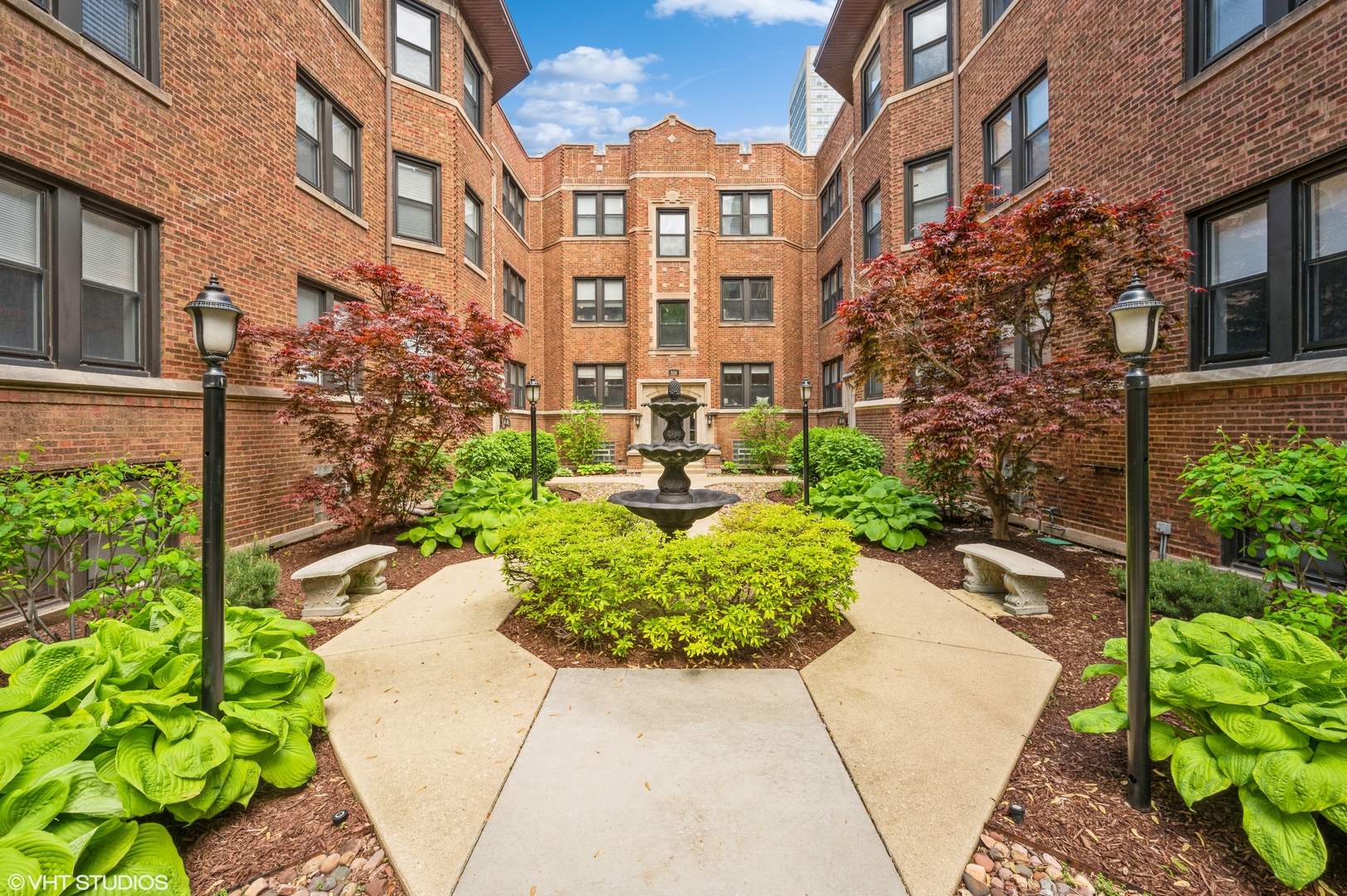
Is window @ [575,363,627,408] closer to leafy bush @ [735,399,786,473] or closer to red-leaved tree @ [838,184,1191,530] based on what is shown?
leafy bush @ [735,399,786,473]

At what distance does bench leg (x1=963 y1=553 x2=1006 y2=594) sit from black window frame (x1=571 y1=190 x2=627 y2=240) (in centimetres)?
1605

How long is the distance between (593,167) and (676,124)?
10.2 ft

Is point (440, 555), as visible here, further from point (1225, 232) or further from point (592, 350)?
point (592, 350)

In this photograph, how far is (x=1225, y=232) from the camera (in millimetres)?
5656

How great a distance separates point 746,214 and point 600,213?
197 inches

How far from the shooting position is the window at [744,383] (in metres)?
18.1

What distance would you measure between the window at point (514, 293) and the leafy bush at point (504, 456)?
16.6 ft

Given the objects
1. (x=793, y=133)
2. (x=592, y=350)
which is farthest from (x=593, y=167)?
(x=793, y=133)

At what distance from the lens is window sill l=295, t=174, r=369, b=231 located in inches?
317

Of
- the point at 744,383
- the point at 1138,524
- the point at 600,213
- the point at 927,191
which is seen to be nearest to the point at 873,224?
the point at 927,191

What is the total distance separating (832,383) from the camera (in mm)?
16828

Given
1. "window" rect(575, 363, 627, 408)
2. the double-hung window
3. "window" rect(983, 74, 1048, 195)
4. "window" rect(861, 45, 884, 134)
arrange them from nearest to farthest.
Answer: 1. "window" rect(983, 74, 1048, 195)
2. the double-hung window
3. "window" rect(861, 45, 884, 134)
4. "window" rect(575, 363, 627, 408)

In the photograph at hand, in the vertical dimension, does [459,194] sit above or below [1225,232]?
above

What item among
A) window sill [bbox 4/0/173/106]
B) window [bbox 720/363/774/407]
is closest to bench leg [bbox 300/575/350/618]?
window sill [bbox 4/0/173/106]
